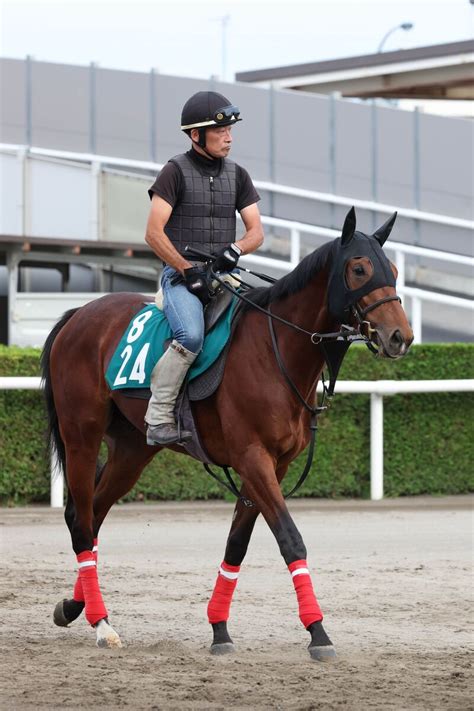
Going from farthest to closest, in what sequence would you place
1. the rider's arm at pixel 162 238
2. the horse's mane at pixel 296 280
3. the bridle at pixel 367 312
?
the rider's arm at pixel 162 238 → the horse's mane at pixel 296 280 → the bridle at pixel 367 312

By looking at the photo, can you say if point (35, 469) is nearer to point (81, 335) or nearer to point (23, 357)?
point (23, 357)

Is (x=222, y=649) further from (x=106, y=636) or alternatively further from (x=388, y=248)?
(x=388, y=248)

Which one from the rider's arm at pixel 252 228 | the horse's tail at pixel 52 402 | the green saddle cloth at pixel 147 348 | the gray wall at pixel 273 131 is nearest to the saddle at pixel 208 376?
the green saddle cloth at pixel 147 348

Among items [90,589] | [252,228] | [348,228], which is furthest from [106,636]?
[348,228]

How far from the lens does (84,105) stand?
60.8 ft

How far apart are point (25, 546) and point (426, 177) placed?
11251mm

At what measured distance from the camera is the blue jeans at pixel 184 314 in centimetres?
575

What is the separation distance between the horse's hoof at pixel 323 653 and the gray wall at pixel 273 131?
1343 cm

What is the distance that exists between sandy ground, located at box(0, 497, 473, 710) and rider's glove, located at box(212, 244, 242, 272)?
1.73 metres

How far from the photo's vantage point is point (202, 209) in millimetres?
6051

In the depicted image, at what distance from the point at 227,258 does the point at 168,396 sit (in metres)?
0.68

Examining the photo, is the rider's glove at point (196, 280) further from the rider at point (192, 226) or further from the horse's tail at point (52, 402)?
the horse's tail at point (52, 402)

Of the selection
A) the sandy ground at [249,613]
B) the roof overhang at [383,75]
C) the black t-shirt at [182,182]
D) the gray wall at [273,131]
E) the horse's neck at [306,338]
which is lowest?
the sandy ground at [249,613]

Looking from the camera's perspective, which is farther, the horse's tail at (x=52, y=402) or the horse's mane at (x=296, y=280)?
the horse's tail at (x=52, y=402)
